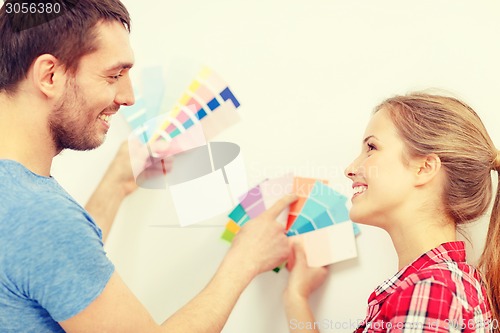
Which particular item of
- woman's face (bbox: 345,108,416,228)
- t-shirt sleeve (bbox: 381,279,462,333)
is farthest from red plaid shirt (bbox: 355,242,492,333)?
woman's face (bbox: 345,108,416,228)

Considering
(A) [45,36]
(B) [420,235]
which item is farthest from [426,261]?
(A) [45,36]

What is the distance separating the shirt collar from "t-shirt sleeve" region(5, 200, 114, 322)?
20.1 inches

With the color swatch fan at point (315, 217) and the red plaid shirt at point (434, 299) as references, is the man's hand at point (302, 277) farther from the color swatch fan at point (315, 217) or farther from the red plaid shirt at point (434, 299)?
the red plaid shirt at point (434, 299)

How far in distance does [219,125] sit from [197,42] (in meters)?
0.22

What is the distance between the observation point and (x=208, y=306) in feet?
3.66

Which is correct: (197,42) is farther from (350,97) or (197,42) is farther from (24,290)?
(24,290)

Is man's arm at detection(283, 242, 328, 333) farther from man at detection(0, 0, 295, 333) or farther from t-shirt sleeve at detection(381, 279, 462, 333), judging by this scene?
t-shirt sleeve at detection(381, 279, 462, 333)

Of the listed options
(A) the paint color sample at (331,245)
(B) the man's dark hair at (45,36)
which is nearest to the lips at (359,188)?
(A) the paint color sample at (331,245)

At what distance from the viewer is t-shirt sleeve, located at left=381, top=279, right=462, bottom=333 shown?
95 cm

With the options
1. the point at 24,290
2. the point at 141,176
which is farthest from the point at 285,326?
the point at 24,290

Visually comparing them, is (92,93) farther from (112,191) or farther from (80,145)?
(112,191)

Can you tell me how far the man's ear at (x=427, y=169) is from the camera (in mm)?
1122

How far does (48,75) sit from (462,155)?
775 millimetres

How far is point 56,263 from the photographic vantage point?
925mm
